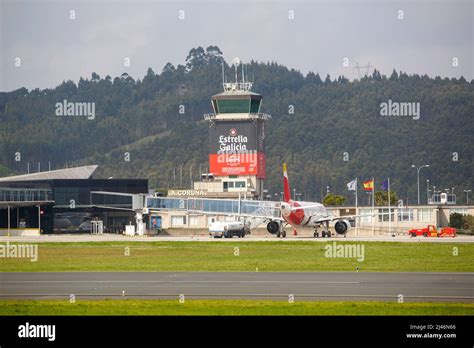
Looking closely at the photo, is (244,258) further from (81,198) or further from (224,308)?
(81,198)

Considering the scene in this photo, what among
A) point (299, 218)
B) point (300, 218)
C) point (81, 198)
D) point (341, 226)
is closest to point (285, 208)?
point (299, 218)

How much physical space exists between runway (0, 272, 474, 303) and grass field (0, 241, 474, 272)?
4473 millimetres

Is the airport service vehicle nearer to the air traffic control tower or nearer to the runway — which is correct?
the air traffic control tower

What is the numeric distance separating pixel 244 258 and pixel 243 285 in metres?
21.4

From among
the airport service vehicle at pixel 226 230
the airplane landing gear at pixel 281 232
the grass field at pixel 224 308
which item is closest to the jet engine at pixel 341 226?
the airplane landing gear at pixel 281 232

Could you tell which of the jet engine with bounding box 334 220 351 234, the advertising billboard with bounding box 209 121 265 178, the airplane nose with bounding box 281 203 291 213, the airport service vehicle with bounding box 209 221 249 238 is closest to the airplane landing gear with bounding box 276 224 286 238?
the airplane nose with bounding box 281 203 291 213

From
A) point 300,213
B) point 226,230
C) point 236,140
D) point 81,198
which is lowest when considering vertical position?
point 226,230

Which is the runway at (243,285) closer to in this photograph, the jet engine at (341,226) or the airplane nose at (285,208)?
the airplane nose at (285,208)

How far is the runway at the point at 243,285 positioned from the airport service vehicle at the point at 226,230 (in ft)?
187

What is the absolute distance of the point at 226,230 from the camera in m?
112

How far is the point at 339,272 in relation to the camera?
2108 inches

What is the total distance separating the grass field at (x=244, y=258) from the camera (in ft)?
189
